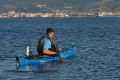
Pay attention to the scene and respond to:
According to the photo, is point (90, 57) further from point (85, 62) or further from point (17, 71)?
point (17, 71)

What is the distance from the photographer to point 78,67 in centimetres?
4738

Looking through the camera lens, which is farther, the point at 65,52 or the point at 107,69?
the point at 65,52

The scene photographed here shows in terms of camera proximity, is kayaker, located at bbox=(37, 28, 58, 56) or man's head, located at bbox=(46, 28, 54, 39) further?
kayaker, located at bbox=(37, 28, 58, 56)

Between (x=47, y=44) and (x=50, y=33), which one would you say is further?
(x=47, y=44)

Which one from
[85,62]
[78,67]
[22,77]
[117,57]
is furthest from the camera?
[117,57]

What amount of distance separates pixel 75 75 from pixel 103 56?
14504 mm

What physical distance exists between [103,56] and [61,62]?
8.42 metres

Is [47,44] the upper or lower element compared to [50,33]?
lower

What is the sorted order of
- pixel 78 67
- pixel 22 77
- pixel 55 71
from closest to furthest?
pixel 22 77
pixel 55 71
pixel 78 67

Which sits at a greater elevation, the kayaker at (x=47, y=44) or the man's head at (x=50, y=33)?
the man's head at (x=50, y=33)

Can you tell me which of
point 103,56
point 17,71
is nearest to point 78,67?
point 17,71

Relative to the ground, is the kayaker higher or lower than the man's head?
lower

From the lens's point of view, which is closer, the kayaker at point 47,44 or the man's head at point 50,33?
the man's head at point 50,33

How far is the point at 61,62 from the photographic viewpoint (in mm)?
49188
